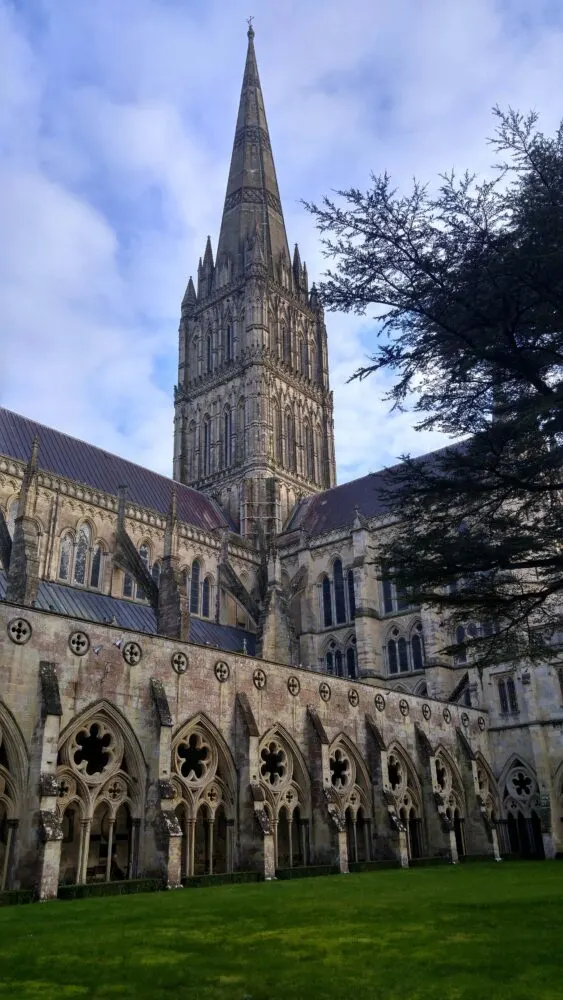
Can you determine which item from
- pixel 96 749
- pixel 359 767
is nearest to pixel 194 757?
pixel 96 749

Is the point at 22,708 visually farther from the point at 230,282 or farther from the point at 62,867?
the point at 230,282

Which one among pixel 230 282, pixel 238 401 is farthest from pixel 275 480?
pixel 230 282

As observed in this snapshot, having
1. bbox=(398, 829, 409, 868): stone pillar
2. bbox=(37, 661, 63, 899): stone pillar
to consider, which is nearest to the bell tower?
bbox=(398, 829, 409, 868): stone pillar

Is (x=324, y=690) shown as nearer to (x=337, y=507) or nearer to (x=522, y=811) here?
(x=522, y=811)

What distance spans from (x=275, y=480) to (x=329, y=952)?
141 ft

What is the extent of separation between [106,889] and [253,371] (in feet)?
136

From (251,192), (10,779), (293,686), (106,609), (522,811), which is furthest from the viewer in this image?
(251,192)

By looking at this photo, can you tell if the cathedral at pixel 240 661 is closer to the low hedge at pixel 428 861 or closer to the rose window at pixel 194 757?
the rose window at pixel 194 757

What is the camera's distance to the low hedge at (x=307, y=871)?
21.2m

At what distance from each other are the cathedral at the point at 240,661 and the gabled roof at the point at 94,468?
0.16 meters

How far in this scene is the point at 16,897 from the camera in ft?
50.4

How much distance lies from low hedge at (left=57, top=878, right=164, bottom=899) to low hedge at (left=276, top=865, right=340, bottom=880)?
15.6 ft

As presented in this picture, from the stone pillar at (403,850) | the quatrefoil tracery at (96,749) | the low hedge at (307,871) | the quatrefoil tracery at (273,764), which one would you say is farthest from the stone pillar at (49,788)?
the stone pillar at (403,850)

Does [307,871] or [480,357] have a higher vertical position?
[480,357]
